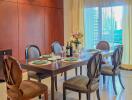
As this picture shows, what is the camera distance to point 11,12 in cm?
496

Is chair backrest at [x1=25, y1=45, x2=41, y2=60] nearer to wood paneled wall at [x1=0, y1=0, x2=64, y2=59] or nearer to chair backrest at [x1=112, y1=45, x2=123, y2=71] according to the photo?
wood paneled wall at [x1=0, y1=0, x2=64, y2=59]

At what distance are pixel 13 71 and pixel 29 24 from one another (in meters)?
3.05

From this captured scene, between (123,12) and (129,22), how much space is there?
0.35 meters

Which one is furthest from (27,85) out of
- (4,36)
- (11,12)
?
(11,12)

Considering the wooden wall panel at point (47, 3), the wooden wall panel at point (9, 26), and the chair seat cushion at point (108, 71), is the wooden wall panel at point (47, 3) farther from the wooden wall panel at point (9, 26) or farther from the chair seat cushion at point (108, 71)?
the chair seat cushion at point (108, 71)

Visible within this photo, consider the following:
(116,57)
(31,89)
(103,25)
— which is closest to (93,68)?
(31,89)

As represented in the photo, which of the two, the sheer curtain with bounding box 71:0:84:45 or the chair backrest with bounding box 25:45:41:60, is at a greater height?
the sheer curtain with bounding box 71:0:84:45

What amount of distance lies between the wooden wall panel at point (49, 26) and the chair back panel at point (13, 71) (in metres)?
3.45

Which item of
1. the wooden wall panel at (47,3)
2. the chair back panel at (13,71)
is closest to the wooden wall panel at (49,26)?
the wooden wall panel at (47,3)

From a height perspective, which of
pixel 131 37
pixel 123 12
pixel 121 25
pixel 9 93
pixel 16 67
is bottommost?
pixel 9 93

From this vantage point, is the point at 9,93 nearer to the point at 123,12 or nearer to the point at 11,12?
the point at 11,12

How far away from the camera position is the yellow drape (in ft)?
18.8

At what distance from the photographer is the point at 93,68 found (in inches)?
117

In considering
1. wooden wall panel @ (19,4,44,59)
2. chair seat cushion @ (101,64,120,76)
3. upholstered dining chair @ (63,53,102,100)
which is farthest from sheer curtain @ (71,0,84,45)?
upholstered dining chair @ (63,53,102,100)
